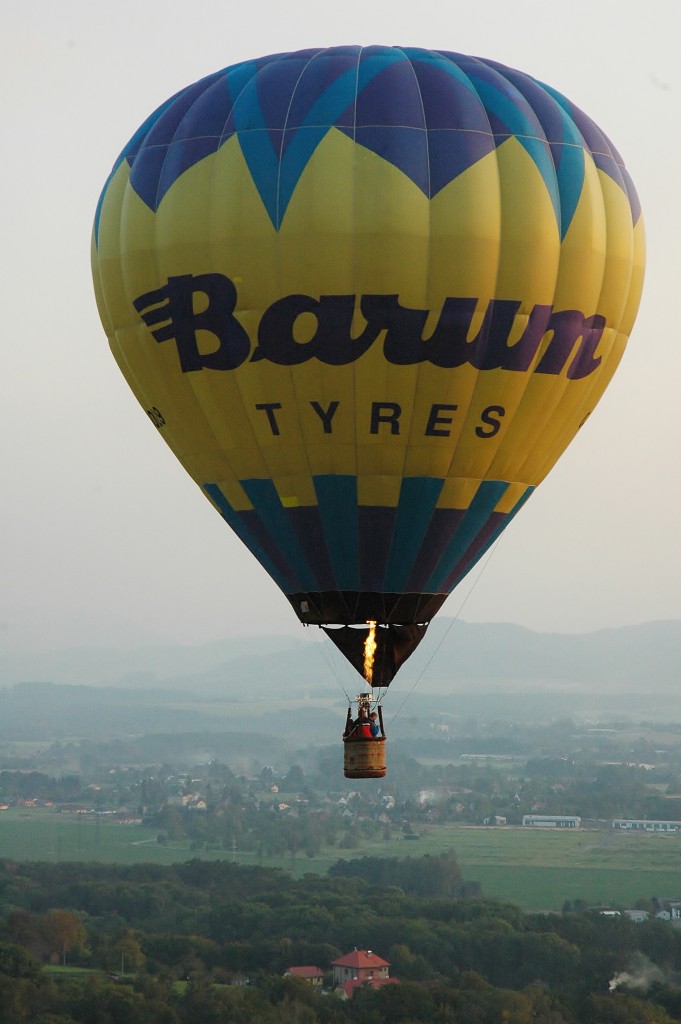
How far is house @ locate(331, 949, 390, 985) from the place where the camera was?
4462 centimetres

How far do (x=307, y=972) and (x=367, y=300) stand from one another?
110 feet

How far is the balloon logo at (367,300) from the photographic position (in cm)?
1416

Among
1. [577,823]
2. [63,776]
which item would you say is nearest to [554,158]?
[577,823]

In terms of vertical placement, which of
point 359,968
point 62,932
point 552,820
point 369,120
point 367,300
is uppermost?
point 369,120

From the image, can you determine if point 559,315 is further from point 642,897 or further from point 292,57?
point 642,897

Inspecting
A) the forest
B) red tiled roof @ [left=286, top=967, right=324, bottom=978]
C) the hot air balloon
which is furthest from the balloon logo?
red tiled roof @ [left=286, top=967, right=324, bottom=978]

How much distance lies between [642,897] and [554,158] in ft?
149

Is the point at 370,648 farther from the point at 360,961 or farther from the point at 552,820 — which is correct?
the point at 552,820

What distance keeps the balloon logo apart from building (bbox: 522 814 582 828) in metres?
67.5

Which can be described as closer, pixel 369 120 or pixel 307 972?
pixel 369 120

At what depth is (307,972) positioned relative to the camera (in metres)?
44.8

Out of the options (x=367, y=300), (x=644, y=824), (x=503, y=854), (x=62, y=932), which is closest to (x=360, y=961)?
(x=62, y=932)

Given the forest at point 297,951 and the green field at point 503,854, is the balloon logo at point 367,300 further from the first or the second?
the green field at point 503,854

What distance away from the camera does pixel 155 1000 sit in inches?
1599
